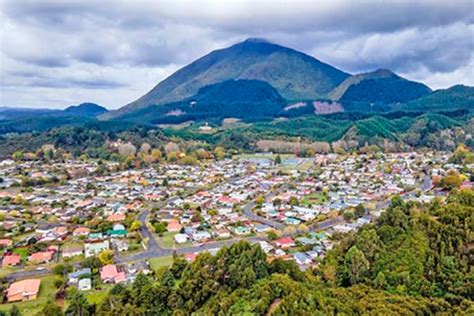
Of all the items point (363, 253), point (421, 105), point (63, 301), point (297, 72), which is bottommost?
point (63, 301)

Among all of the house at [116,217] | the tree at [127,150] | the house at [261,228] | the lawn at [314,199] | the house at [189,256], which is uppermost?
the tree at [127,150]

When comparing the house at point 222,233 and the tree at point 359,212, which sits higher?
the tree at point 359,212

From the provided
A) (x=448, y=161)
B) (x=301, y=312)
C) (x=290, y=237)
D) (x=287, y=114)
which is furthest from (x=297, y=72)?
(x=301, y=312)

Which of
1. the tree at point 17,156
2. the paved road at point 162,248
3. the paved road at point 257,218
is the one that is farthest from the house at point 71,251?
the tree at point 17,156

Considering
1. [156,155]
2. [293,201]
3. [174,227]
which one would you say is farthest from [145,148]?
[174,227]

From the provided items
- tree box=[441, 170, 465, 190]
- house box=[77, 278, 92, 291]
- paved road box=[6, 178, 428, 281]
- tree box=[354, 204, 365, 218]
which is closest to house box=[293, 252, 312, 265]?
paved road box=[6, 178, 428, 281]

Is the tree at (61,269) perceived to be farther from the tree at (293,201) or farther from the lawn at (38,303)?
the tree at (293,201)

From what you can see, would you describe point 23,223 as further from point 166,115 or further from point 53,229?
point 166,115
